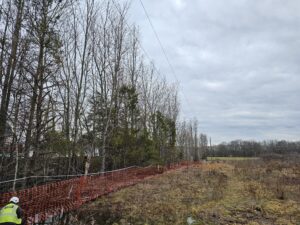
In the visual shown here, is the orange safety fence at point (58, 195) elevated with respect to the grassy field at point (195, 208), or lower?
elevated

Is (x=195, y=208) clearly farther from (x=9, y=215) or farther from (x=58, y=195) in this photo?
(x=9, y=215)

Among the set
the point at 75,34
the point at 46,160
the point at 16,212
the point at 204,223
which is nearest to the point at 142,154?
the point at 75,34

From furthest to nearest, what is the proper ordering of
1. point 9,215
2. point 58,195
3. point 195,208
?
point 195,208, point 58,195, point 9,215

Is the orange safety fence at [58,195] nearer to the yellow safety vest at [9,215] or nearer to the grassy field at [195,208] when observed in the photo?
the grassy field at [195,208]

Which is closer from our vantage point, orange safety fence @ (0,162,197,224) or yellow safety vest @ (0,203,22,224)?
yellow safety vest @ (0,203,22,224)

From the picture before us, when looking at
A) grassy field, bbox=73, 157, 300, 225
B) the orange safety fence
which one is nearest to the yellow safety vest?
the orange safety fence

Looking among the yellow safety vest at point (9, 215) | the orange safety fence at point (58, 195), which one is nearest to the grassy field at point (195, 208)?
the orange safety fence at point (58, 195)

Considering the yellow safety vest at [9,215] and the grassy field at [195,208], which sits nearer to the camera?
the yellow safety vest at [9,215]

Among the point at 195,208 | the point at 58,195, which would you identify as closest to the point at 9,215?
the point at 58,195

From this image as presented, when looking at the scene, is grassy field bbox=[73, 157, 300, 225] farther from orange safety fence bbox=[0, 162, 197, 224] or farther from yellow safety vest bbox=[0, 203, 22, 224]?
yellow safety vest bbox=[0, 203, 22, 224]

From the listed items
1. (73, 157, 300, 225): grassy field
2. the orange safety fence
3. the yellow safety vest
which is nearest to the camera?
the yellow safety vest

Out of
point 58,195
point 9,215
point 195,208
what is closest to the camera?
point 9,215

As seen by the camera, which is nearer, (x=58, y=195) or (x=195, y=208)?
(x=58, y=195)

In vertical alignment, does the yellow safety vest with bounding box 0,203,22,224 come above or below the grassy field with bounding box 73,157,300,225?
above
